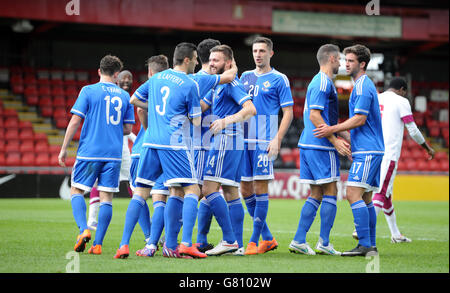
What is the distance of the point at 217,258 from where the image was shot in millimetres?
5652

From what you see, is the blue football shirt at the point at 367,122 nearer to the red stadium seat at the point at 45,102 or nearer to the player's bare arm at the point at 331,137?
the player's bare arm at the point at 331,137

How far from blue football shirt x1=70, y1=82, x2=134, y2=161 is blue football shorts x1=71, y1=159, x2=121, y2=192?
7 centimetres

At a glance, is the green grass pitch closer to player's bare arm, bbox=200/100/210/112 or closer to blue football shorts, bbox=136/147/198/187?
blue football shorts, bbox=136/147/198/187

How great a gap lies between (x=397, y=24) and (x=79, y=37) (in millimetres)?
11136

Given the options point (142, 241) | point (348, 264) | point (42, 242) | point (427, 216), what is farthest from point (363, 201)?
point (427, 216)

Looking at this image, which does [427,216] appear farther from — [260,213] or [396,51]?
[396,51]

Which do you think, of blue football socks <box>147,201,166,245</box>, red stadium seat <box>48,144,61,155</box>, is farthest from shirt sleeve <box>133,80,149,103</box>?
red stadium seat <box>48,144,61,155</box>

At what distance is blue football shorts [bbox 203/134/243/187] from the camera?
19.5ft

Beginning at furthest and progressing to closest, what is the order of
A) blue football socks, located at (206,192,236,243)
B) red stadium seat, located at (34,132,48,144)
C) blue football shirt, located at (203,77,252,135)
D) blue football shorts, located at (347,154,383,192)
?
red stadium seat, located at (34,132,48,144), blue football shorts, located at (347,154,383,192), blue football shirt, located at (203,77,252,135), blue football socks, located at (206,192,236,243)

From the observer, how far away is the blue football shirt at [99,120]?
20.0ft

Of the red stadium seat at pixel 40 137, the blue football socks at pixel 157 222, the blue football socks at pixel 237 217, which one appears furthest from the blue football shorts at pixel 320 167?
the red stadium seat at pixel 40 137

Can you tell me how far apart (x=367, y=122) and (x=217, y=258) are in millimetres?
1994

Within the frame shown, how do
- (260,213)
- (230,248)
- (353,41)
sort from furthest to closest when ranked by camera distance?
(353,41)
(260,213)
(230,248)

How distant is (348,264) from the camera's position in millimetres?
5363
